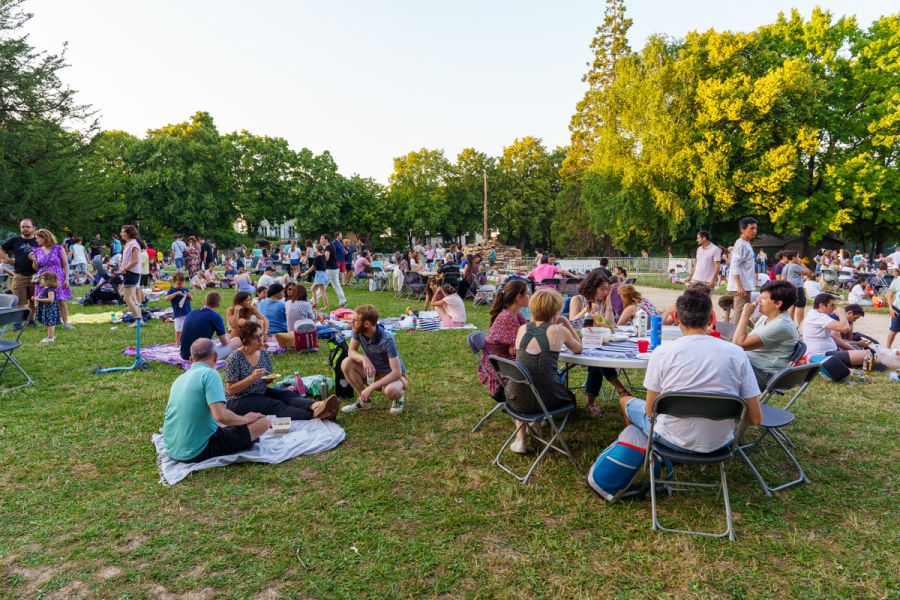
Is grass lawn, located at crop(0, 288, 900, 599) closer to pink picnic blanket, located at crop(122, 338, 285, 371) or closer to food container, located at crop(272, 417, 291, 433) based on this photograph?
food container, located at crop(272, 417, 291, 433)

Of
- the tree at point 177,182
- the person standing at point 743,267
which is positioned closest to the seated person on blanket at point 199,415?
the person standing at point 743,267

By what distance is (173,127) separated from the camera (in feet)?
143

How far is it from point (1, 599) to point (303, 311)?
5.71m

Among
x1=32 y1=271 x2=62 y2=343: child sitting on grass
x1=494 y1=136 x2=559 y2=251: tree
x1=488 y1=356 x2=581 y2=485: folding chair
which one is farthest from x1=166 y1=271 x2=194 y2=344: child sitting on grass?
x1=494 y1=136 x2=559 y2=251: tree

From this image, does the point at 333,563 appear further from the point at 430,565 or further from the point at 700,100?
the point at 700,100

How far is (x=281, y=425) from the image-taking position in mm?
4504

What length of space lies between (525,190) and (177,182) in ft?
94.1

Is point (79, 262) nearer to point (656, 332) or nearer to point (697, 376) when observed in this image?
point (656, 332)

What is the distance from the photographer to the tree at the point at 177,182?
35.4m

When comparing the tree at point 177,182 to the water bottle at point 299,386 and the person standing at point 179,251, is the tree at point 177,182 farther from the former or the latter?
the water bottle at point 299,386

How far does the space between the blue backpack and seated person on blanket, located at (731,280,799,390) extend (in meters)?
1.50

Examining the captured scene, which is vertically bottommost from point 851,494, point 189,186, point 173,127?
point 851,494

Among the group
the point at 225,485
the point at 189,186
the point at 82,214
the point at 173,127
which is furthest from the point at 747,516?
the point at 173,127

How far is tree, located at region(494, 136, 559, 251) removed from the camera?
4653 cm
